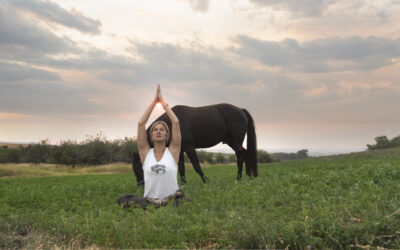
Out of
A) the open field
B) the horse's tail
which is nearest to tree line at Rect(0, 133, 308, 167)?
the open field

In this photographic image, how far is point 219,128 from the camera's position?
45.6 ft

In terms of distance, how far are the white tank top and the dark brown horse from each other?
4442 mm

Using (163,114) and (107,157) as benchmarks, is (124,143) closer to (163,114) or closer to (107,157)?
(107,157)

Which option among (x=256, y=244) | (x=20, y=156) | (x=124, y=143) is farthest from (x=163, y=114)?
(x=20, y=156)

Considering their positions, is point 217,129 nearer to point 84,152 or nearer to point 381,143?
point 84,152

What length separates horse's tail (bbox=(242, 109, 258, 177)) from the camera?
14.1m

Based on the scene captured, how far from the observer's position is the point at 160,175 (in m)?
8.05

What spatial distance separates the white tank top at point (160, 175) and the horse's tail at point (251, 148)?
651 cm

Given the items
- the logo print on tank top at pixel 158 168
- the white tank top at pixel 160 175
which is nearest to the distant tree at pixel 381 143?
the white tank top at pixel 160 175

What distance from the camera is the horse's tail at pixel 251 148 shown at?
46.4ft

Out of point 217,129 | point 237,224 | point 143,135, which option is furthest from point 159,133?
point 217,129

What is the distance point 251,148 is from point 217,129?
5.89ft

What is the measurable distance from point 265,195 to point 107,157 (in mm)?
36112

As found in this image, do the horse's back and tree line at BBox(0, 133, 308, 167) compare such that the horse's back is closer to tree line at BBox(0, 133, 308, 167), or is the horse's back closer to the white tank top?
the white tank top
